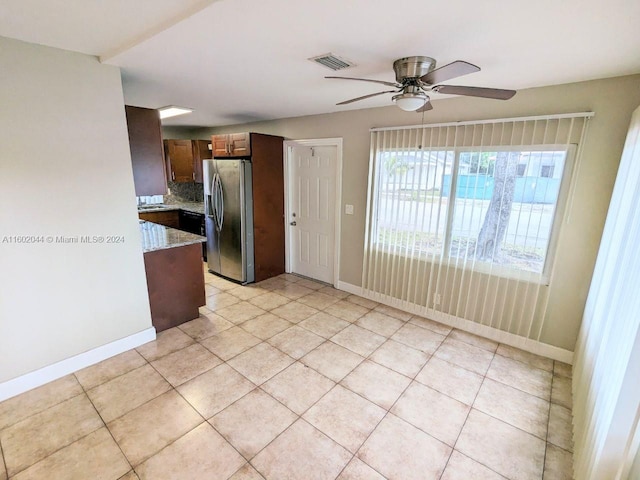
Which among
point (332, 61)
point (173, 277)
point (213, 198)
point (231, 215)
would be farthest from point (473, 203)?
point (213, 198)

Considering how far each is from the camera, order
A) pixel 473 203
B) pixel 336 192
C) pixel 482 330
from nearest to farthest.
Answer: pixel 473 203 < pixel 482 330 < pixel 336 192

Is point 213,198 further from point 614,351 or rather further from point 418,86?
point 614,351

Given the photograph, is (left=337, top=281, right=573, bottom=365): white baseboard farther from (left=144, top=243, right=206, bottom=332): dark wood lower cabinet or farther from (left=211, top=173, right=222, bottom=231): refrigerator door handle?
(left=211, top=173, right=222, bottom=231): refrigerator door handle

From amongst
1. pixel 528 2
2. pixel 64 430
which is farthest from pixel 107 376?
pixel 528 2

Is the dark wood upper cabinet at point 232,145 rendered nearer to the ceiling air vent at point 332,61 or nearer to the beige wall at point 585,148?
the beige wall at point 585,148

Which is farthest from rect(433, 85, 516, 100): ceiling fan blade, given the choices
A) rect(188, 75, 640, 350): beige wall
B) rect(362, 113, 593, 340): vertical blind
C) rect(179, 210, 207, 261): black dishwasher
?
rect(179, 210, 207, 261): black dishwasher

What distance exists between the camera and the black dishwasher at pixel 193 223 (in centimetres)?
530

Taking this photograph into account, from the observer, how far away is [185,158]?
554 cm

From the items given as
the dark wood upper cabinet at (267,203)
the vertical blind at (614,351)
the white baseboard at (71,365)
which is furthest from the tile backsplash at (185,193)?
the vertical blind at (614,351)

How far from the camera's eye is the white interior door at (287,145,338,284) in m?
4.20

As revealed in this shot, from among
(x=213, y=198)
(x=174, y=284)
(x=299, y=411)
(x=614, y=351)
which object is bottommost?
(x=299, y=411)

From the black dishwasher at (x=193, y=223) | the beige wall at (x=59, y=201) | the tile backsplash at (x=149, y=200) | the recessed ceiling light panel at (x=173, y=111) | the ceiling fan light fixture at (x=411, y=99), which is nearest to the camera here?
the ceiling fan light fixture at (x=411, y=99)

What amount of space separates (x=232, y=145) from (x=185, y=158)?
186 cm

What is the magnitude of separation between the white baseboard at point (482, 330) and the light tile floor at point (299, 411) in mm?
92
